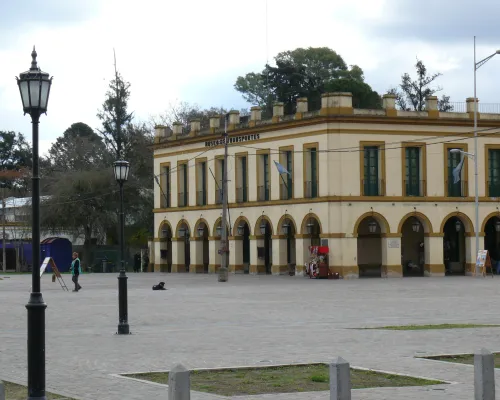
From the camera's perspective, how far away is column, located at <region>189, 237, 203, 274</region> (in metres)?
72.8

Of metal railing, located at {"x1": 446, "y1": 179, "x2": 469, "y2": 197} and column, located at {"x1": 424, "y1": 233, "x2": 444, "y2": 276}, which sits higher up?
metal railing, located at {"x1": 446, "y1": 179, "x2": 469, "y2": 197}

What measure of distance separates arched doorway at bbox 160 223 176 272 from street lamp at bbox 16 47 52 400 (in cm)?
6353

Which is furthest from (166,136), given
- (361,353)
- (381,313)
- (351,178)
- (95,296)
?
(361,353)

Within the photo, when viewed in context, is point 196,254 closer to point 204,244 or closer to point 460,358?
point 204,244

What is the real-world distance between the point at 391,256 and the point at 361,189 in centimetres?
397

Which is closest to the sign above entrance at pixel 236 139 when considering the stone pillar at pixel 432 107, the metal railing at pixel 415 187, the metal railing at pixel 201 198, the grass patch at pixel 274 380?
the metal railing at pixel 201 198

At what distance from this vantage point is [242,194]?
68625mm

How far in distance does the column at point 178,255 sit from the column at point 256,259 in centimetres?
917

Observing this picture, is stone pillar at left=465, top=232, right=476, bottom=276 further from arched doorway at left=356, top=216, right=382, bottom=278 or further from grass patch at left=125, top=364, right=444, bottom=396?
grass patch at left=125, top=364, right=444, bottom=396

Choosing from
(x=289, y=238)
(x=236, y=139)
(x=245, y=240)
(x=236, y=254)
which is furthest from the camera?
(x=245, y=240)

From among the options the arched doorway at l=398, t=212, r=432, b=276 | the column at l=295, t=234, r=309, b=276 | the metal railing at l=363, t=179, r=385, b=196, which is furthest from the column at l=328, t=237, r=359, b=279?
the arched doorway at l=398, t=212, r=432, b=276

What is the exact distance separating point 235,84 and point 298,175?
2262 inches

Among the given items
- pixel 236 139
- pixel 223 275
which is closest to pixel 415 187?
pixel 236 139

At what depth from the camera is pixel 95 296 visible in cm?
4056
